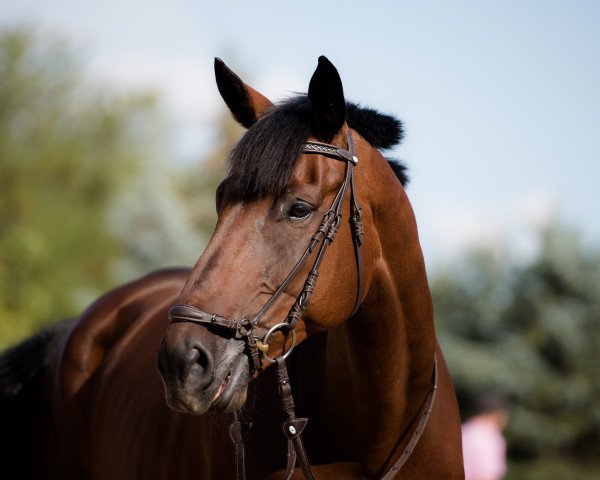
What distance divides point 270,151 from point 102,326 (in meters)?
2.58

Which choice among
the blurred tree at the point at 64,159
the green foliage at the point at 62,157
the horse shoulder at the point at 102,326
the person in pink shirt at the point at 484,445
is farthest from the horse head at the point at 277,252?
the green foliage at the point at 62,157

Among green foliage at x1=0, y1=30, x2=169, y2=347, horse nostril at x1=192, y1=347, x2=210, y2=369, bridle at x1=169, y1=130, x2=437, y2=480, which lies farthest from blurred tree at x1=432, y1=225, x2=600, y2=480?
horse nostril at x1=192, y1=347, x2=210, y2=369

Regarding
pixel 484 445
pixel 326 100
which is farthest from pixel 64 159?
pixel 326 100

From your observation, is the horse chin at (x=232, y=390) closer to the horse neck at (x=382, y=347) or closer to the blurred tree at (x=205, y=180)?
the horse neck at (x=382, y=347)

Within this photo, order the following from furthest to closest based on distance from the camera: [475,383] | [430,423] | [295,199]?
[475,383], [430,423], [295,199]

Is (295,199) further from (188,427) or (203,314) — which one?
(188,427)

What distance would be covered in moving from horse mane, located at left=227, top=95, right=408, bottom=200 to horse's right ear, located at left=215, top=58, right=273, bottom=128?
0.15 metres

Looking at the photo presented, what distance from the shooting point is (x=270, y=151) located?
2738mm

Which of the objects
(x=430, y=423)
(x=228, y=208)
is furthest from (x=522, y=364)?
(x=228, y=208)

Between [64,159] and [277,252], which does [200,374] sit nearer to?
[277,252]

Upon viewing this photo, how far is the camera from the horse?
2584 millimetres

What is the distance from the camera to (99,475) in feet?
14.7

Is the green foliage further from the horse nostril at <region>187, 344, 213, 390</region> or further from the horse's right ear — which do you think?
the horse nostril at <region>187, 344, 213, 390</region>

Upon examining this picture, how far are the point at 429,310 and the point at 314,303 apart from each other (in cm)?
73
